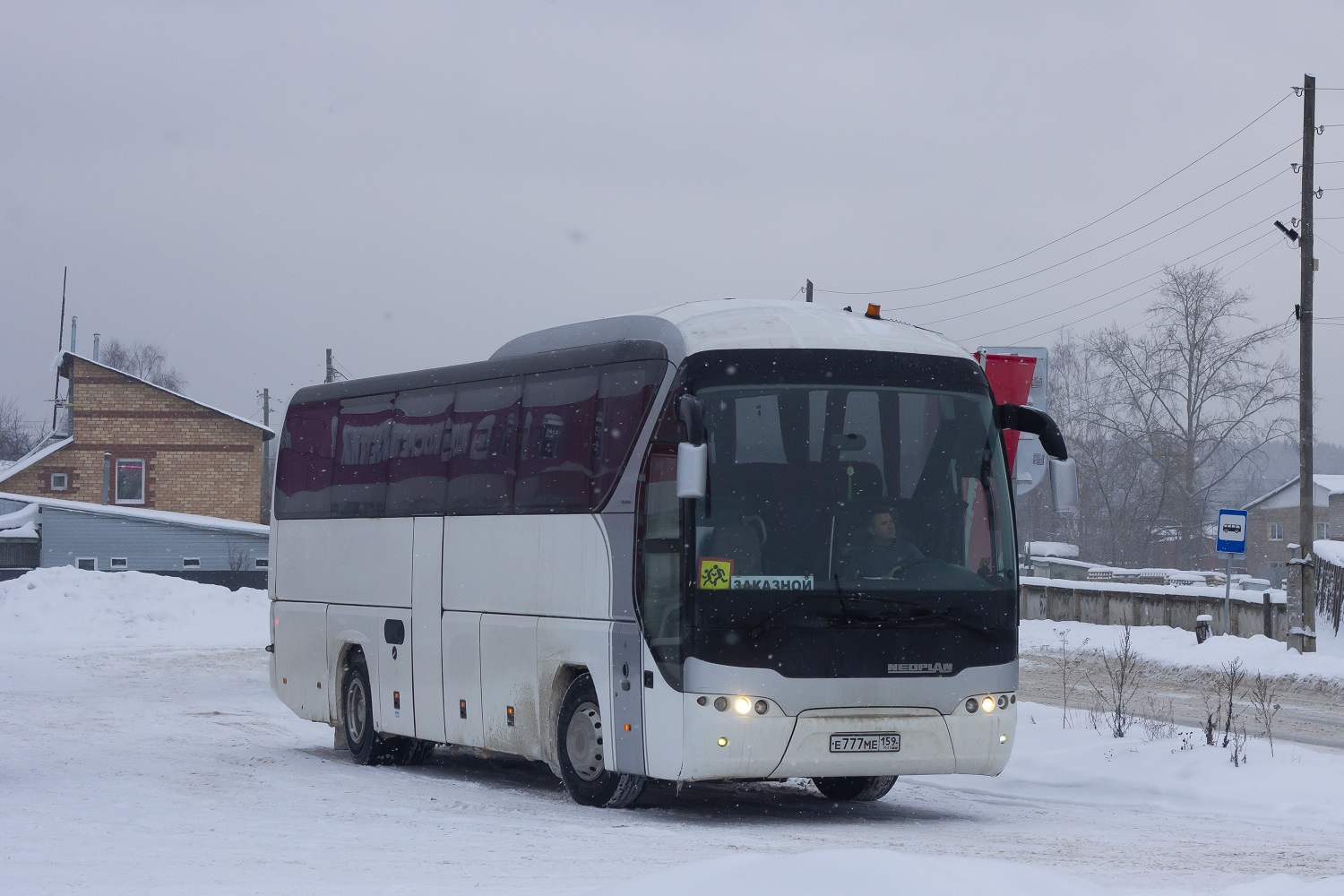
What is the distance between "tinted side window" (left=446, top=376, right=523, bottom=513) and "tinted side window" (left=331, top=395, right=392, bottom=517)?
1.44 m

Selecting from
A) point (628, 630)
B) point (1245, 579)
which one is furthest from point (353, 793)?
point (1245, 579)

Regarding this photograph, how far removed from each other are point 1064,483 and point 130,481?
53777 mm

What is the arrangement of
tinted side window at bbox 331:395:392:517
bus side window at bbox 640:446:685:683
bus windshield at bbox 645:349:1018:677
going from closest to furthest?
bus windshield at bbox 645:349:1018:677
bus side window at bbox 640:446:685:683
tinted side window at bbox 331:395:392:517

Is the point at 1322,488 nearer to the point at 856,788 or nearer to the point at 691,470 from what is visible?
the point at 856,788

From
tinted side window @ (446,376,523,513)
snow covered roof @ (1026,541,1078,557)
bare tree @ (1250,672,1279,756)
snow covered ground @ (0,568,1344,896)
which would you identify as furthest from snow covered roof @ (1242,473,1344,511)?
tinted side window @ (446,376,523,513)

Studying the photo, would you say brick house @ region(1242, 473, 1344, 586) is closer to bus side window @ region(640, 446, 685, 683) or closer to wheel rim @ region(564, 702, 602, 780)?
wheel rim @ region(564, 702, 602, 780)

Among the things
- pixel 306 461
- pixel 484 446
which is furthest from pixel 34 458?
pixel 484 446

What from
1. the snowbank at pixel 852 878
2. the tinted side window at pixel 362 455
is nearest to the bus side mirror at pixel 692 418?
the snowbank at pixel 852 878

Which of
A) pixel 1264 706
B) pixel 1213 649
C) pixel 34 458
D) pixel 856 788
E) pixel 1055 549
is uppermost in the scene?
pixel 34 458

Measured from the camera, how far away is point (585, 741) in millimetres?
12352

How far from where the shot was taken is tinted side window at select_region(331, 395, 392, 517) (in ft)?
52.1

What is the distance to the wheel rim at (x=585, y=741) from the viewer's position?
12.2 metres

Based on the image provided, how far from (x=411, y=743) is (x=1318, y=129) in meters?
22.1

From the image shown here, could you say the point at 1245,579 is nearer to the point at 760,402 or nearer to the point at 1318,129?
the point at 1318,129
